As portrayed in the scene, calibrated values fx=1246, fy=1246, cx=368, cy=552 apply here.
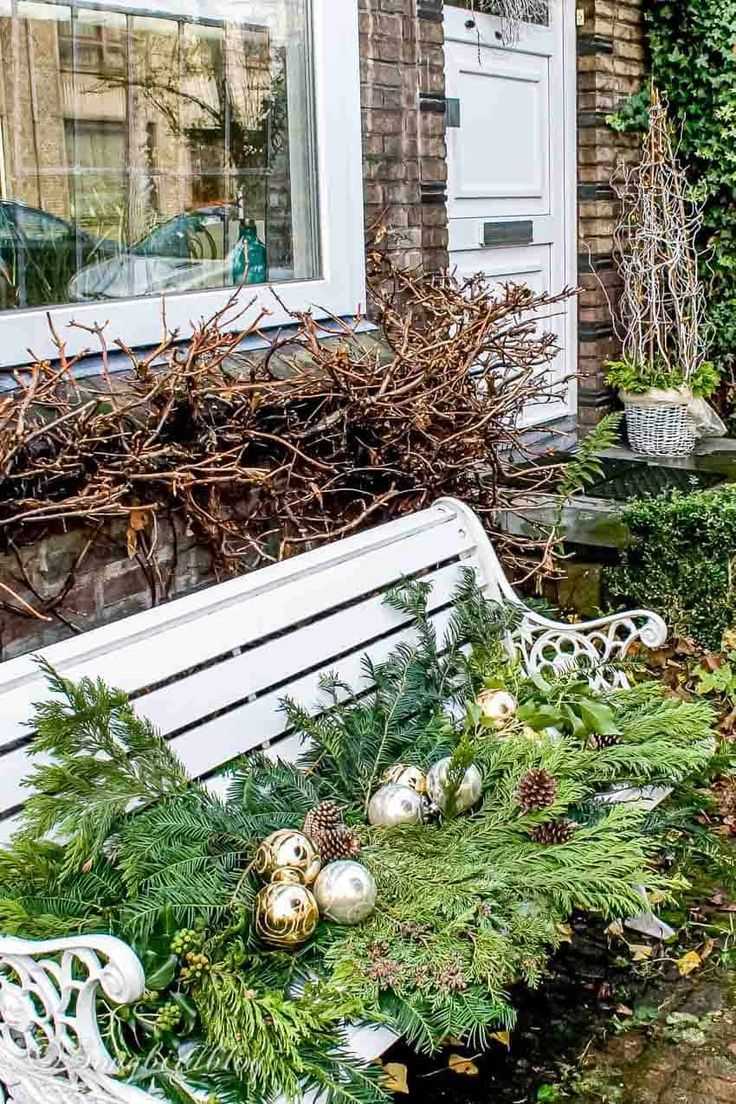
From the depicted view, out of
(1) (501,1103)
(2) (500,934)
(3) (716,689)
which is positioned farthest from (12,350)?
(3) (716,689)

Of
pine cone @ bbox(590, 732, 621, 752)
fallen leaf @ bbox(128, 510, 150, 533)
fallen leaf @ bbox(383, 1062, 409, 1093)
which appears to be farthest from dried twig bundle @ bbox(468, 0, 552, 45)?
fallen leaf @ bbox(383, 1062, 409, 1093)

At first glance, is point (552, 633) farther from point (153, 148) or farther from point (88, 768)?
point (153, 148)

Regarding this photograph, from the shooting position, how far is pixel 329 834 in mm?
2367

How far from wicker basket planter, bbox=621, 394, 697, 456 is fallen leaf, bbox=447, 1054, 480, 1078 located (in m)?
4.53

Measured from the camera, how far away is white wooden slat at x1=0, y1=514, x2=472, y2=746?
7.95 ft

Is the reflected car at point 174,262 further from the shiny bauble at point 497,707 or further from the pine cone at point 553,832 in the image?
the pine cone at point 553,832

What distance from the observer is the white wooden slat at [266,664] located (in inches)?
101

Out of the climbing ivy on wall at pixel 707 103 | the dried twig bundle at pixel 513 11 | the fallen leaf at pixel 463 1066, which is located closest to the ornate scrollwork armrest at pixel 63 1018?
the fallen leaf at pixel 463 1066

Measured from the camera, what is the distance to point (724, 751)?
4.07m

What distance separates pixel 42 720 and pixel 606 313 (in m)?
5.41

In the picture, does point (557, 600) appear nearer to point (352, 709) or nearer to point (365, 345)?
point (365, 345)

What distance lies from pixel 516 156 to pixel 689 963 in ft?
14.1

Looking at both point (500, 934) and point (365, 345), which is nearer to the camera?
point (500, 934)

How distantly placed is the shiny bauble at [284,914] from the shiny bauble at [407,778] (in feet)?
1.67
